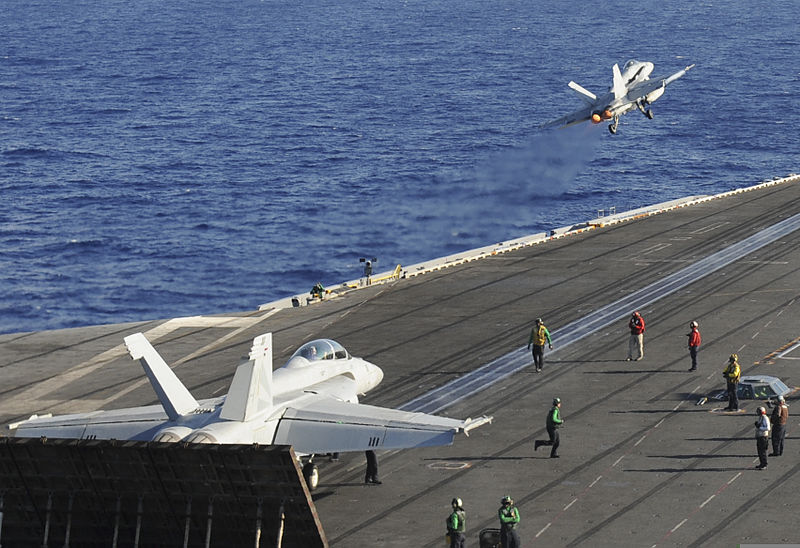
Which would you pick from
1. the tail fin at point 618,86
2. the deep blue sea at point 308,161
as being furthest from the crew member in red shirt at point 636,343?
the deep blue sea at point 308,161

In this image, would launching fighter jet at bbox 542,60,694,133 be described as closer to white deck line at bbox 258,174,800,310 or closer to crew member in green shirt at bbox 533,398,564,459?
white deck line at bbox 258,174,800,310

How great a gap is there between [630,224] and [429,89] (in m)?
91.9

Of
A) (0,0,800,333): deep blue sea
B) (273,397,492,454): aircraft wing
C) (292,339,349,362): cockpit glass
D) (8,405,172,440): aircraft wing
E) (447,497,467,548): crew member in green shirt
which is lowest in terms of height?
(447,497,467,548): crew member in green shirt

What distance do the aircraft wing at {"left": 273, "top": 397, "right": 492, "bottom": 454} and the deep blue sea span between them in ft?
182

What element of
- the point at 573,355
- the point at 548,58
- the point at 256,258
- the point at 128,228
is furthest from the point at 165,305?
the point at 548,58

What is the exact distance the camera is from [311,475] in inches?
1369

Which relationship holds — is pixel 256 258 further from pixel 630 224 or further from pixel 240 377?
pixel 240 377

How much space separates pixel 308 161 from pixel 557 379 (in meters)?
88.9

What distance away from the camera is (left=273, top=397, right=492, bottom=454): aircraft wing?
1248 inches

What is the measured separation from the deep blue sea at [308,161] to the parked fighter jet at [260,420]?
53775mm

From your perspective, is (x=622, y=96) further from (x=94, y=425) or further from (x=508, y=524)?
(x=508, y=524)

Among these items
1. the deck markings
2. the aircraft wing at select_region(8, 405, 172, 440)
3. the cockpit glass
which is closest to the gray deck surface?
the deck markings

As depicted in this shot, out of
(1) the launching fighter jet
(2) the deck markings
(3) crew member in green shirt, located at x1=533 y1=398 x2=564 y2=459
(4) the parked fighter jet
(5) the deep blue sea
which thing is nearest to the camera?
(4) the parked fighter jet

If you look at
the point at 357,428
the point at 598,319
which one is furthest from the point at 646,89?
the point at 357,428
